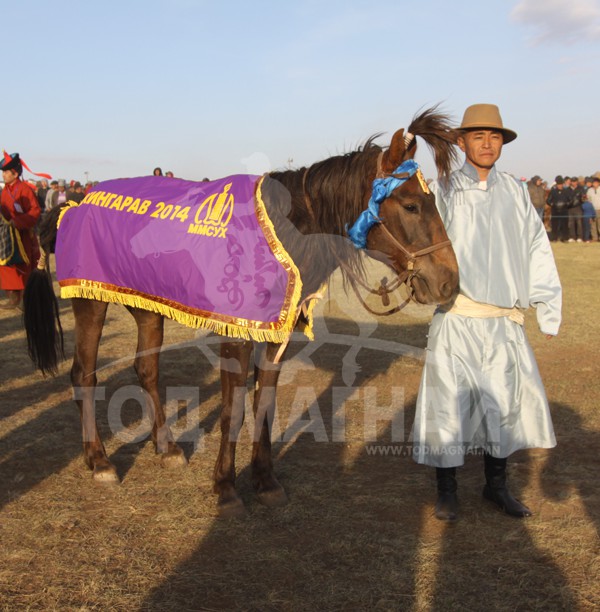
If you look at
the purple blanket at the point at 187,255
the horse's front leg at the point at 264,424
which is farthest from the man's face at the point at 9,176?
the horse's front leg at the point at 264,424

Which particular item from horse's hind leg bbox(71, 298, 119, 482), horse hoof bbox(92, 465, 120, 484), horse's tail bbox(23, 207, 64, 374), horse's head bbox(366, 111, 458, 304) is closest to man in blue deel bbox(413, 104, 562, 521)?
horse's head bbox(366, 111, 458, 304)

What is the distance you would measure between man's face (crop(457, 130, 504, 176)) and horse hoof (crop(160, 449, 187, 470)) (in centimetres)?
262

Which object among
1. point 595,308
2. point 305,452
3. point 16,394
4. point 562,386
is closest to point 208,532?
point 305,452

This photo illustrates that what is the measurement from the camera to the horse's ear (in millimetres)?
3135

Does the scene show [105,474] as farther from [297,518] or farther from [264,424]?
[297,518]

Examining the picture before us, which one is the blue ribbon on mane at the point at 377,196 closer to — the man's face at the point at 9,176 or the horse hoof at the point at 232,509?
the horse hoof at the point at 232,509

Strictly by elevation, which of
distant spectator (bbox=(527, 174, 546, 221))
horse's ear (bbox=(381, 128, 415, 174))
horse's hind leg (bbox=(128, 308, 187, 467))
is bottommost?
horse's hind leg (bbox=(128, 308, 187, 467))

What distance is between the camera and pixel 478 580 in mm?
2822

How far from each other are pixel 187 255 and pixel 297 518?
5.23 ft

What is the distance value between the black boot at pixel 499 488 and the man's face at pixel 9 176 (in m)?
7.84

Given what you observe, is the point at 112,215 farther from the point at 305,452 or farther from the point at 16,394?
the point at 16,394

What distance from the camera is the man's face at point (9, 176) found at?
880 cm

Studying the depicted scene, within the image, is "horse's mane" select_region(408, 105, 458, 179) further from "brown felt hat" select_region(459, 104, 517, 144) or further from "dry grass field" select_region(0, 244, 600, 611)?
"dry grass field" select_region(0, 244, 600, 611)

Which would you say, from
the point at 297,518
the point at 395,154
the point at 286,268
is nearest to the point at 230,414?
the point at 297,518
